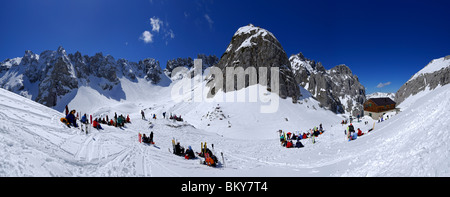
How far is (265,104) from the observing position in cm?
4556

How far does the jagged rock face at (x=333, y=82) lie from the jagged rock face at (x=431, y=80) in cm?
2751

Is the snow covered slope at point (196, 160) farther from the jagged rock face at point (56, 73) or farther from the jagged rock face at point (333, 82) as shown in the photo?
the jagged rock face at point (56, 73)

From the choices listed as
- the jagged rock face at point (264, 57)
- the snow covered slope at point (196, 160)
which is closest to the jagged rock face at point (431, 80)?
the jagged rock face at point (264, 57)

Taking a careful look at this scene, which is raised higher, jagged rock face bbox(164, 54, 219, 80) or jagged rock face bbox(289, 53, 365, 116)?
jagged rock face bbox(164, 54, 219, 80)

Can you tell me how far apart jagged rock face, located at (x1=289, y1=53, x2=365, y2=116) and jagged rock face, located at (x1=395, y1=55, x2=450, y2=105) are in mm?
27514

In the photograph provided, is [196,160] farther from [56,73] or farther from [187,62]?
[187,62]

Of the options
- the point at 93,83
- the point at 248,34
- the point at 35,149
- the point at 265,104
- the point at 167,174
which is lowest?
the point at 167,174

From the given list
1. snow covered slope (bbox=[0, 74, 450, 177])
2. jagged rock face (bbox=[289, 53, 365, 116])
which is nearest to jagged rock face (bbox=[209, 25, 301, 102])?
snow covered slope (bbox=[0, 74, 450, 177])

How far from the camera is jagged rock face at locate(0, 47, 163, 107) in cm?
8356

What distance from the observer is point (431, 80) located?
102562 millimetres

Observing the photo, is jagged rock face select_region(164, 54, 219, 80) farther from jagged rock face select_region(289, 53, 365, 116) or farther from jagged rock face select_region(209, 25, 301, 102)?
jagged rock face select_region(209, 25, 301, 102)
